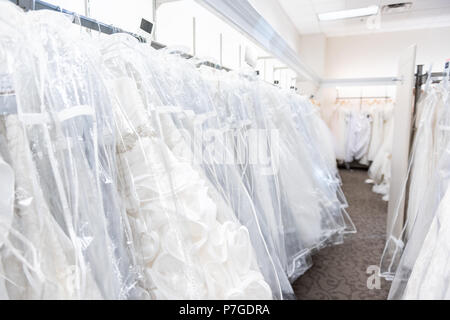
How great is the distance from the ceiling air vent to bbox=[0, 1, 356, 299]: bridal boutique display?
14.1 ft

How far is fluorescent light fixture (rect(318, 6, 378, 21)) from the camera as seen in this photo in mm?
4082

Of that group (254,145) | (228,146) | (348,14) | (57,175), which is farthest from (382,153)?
(57,175)

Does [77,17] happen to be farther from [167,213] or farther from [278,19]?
[278,19]

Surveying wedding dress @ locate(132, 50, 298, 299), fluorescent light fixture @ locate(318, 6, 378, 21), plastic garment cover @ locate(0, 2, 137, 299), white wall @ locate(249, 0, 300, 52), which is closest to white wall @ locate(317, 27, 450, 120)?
white wall @ locate(249, 0, 300, 52)

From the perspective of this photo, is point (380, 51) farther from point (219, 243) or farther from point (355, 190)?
point (219, 243)

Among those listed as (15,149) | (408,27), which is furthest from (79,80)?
(408,27)

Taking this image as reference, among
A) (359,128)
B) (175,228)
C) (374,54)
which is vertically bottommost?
(175,228)

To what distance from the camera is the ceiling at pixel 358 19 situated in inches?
149

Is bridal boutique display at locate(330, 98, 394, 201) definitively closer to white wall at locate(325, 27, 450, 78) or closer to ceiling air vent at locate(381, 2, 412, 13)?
white wall at locate(325, 27, 450, 78)

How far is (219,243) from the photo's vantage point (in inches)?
24.7

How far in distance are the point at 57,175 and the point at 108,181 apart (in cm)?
9

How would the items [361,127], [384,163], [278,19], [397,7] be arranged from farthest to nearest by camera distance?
[361,127]
[384,163]
[397,7]
[278,19]

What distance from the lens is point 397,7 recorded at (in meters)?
3.94

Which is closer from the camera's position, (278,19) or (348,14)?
(278,19)
